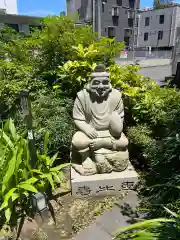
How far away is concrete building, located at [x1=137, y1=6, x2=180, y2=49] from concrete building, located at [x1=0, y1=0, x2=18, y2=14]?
1639cm

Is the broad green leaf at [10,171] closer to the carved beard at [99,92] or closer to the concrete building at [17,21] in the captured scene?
the carved beard at [99,92]

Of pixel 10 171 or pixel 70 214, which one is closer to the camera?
pixel 10 171

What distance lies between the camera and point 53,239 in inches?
85.9

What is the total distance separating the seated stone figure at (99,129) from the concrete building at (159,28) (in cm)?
2500

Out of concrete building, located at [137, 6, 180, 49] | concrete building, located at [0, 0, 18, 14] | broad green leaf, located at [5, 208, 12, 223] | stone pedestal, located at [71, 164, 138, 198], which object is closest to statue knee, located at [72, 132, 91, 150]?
stone pedestal, located at [71, 164, 138, 198]

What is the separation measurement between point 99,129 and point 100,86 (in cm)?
60

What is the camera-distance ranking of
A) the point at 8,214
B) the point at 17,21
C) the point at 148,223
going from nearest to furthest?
the point at 148,223 < the point at 8,214 < the point at 17,21

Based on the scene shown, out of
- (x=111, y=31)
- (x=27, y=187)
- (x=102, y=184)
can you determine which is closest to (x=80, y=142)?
(x=102, y=184)

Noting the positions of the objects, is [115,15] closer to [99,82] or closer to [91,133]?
[99,82]

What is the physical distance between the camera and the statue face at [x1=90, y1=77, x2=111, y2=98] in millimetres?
2752

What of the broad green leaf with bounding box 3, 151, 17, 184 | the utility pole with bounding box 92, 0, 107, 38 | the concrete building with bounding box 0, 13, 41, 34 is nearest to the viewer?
the broad green leaf with bounding box 3, 151, 17, 184

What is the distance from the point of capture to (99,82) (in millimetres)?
2760

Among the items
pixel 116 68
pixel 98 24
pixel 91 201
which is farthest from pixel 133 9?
pixel 91 201

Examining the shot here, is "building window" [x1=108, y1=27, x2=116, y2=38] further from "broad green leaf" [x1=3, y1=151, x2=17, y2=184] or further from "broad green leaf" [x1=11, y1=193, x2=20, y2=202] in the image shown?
"broad green leaf" [x1=11, y1=193, x2=20, y2=202]
